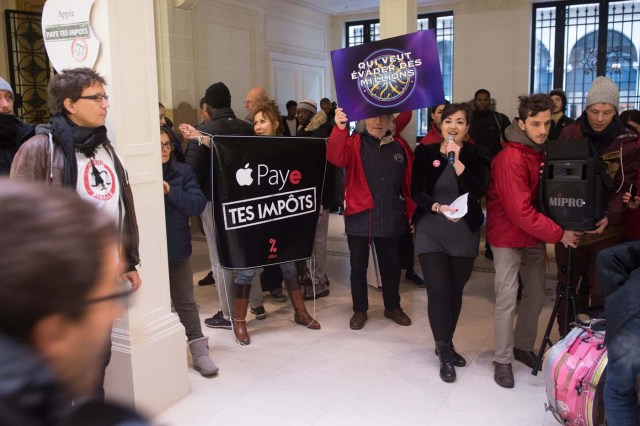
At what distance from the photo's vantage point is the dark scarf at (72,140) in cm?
234

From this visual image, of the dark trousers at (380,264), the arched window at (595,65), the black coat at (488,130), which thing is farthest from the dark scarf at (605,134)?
the arched window at (595,65)

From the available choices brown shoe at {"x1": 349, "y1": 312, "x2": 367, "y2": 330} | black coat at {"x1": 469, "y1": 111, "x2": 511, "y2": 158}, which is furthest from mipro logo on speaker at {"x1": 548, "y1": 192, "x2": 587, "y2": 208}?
black coat at {"x1": 469, "y1": 111, "x2": 511, "y2": 158}

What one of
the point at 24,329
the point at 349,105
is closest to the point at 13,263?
the point at 24,329

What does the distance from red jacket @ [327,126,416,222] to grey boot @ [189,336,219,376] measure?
1232 mm

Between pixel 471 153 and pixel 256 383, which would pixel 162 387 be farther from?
pixel 471 153

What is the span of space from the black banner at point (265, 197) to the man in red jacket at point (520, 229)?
1.21 m

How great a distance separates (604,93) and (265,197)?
1972 mm

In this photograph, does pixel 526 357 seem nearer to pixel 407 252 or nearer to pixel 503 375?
pixel 503 375

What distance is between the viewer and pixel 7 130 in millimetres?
2805

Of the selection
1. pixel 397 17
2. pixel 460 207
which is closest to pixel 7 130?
pixel 460 207

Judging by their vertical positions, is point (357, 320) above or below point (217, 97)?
below

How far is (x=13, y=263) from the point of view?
590mm

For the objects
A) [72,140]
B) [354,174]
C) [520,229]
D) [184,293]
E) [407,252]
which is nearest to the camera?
[72,140]

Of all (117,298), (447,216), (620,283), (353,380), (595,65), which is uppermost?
(595,65)
